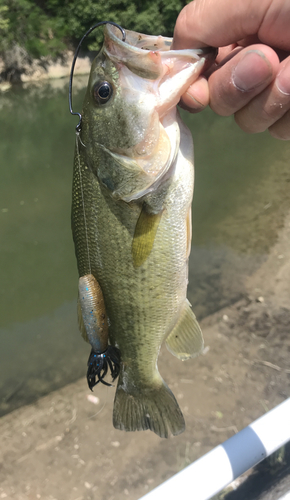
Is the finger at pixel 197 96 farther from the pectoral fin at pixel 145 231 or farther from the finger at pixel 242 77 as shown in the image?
the pectoral fin at pixel 145 231

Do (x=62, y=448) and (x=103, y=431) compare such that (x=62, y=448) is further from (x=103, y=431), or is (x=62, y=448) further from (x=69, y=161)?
(x=69, y=161)

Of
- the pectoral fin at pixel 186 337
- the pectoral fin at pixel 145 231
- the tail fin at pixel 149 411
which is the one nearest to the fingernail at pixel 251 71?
the pectoral fin at pixel 145 231

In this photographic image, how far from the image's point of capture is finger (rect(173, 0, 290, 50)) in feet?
3.92

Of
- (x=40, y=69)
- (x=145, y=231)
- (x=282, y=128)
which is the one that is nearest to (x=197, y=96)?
(x=282, y=128)

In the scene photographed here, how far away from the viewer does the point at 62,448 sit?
3.21 m

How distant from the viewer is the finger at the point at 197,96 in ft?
4.41

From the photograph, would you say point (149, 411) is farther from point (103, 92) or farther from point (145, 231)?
point (103, 92)

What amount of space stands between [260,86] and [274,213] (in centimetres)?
535

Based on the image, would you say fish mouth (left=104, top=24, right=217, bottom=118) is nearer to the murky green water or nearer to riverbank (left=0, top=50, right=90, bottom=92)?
the murky green water

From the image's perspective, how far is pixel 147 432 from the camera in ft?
10.6

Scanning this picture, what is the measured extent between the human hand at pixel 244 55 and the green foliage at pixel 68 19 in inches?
1014

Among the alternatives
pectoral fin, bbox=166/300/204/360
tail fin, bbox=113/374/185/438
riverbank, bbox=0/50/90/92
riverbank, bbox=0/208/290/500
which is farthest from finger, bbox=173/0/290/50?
riverbank, bbox=0/50/90/92

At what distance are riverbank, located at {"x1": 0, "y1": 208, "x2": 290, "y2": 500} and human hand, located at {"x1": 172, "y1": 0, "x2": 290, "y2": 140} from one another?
276 cm

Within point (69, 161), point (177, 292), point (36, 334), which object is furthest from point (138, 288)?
point (69, 161)
